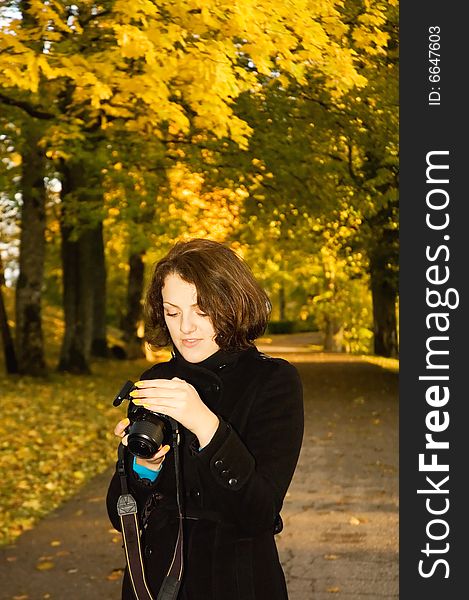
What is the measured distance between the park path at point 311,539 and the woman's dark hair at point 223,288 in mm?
4117

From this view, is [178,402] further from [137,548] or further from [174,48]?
[174,48]

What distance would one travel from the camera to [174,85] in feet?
35.5

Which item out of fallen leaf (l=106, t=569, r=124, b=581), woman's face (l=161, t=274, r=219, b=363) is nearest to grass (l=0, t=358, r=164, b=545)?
fallen leaf (l=106, t=569, r=124, b=581)

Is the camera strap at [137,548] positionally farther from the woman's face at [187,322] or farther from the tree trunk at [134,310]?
the tree trunk at [134,310]

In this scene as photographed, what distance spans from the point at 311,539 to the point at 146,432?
5709mm

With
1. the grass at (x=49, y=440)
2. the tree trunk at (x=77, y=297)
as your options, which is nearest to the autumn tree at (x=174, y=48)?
the grass at (x=49, y=440)

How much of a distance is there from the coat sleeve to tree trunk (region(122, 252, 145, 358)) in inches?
1159

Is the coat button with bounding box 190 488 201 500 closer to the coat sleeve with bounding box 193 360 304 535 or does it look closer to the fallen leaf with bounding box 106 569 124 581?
the coat sleeve with bounding box 193 360 304 535

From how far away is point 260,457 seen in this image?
8.94 feet

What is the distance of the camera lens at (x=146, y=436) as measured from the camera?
8.66 ft

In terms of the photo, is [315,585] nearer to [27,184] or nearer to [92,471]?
[92,471]

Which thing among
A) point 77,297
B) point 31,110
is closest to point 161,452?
point 31,110

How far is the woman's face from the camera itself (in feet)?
9.16

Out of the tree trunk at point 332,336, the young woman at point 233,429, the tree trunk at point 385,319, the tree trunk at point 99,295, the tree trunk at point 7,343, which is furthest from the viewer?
the tree trunk at point 332,336
